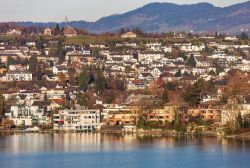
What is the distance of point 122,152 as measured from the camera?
97.3ft

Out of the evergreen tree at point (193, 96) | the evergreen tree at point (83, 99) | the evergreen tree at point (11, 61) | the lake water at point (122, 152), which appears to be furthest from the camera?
the evergreen tree at point (11, 61)

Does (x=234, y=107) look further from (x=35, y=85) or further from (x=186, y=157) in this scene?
(x=35, y=85)

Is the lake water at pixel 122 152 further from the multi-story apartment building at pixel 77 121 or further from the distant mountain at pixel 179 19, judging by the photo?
the distant mountain at pixel 179 19

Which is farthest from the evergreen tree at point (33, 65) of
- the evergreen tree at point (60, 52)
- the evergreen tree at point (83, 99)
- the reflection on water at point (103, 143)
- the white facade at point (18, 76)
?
the reflection on water at point (103, 143)

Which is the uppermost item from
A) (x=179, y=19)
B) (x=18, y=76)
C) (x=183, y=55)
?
(x=179, y=19)

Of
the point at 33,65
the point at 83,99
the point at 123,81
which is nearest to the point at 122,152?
the point at 83,99

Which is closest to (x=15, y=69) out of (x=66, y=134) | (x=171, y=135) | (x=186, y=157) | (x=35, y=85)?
(x=35, y=85)

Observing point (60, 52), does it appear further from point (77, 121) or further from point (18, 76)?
point (77, 121)

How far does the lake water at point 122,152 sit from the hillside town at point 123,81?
388 centimetres

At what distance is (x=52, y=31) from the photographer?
2758 inches

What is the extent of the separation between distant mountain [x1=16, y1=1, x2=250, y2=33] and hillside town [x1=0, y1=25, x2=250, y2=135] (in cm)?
9065

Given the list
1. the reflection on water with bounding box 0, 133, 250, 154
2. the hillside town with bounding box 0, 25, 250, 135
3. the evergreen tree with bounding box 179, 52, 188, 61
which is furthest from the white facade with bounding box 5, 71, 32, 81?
the reflection on water with bounding box 0, 133, 250, 154

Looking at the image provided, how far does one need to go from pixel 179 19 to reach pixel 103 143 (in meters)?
149

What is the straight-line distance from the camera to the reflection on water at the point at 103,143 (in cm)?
3100
